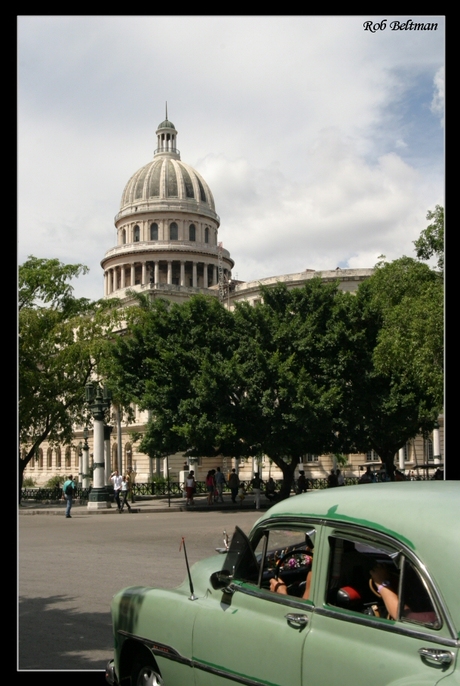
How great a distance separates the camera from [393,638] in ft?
12.7

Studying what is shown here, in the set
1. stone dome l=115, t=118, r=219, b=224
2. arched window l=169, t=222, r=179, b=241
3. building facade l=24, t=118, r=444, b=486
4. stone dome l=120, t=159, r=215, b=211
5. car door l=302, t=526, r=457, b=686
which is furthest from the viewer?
stone dome l=120, t=159, r=215, b=211

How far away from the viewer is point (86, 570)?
14.5 metres

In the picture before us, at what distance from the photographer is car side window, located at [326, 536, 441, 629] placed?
388 centimetres

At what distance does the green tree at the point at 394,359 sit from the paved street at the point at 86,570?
7.36 meters

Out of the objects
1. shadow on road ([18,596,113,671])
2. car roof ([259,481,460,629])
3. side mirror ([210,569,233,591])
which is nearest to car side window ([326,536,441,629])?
car roof ([259,481,460,629])

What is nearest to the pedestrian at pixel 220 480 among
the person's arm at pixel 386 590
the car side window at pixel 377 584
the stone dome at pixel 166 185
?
the car side window at pixel 377 584

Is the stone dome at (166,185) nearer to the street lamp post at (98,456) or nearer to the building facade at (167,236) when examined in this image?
the building facade at (167,236)

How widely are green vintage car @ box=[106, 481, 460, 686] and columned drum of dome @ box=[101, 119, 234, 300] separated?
9168 cm

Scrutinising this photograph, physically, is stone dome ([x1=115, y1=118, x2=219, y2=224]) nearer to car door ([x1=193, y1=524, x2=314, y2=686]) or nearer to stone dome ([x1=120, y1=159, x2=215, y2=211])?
stone dome ([x1=120, y1=159, x2=215, y2=211])

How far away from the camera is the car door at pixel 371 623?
3666 mm

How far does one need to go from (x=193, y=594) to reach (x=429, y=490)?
179 cm

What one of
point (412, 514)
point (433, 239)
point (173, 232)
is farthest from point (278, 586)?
point (173, 232)
